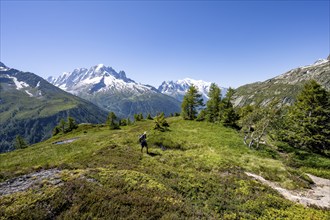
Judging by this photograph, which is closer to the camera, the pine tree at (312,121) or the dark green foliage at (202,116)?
the pine tree at (312,121)

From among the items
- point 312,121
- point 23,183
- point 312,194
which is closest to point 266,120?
point 312,121

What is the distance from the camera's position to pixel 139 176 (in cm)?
1362

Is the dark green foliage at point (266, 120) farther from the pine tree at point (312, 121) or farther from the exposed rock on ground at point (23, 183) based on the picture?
the exposed rock on ground at point (23, 183)

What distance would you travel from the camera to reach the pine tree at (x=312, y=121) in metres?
32.1

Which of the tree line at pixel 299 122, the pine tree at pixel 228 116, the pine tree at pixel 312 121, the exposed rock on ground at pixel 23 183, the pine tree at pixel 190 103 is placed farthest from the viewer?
the pine tree at pixel 190 103

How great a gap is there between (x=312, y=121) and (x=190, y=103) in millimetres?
32892

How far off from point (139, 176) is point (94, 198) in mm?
4150

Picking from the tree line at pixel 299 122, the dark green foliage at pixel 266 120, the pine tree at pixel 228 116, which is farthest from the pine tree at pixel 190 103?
the dark green foliage at pixel 266 120

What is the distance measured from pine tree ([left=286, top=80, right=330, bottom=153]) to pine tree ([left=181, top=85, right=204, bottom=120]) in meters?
28.9

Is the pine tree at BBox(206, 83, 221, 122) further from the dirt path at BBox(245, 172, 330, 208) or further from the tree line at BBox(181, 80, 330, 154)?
the dirt path at BBox(245, 172, 330, 208)

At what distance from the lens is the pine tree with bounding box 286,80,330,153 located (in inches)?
1262

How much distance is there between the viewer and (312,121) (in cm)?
3284

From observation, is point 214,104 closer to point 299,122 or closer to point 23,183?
point 299,122

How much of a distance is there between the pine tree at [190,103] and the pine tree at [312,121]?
1140 inches
